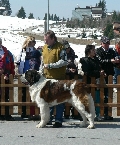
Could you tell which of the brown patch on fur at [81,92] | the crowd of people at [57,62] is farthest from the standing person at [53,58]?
the brown patch on fur at [81,92]

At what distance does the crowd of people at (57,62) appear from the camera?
292 inches

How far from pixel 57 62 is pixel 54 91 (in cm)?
54

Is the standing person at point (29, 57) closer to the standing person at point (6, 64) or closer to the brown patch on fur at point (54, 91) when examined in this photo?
the standing person at point (6, 64)

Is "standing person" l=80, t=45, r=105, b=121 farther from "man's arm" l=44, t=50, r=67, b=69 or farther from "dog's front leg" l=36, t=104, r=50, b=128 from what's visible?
"dog's front leg" l=36, t=104, r=50, b=128

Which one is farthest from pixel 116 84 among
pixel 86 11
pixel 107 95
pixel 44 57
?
pixel 86 11

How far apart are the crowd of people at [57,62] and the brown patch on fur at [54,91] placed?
28 cm

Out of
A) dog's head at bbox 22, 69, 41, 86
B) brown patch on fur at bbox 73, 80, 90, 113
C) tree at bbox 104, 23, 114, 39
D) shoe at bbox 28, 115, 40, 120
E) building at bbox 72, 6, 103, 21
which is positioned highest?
building at bbox 72, 6, 103, 21

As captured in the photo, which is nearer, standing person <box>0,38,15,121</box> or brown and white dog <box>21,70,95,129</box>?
brown and white dog <box>21,70,95,129</box>

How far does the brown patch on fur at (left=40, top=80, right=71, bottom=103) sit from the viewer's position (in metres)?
7.28

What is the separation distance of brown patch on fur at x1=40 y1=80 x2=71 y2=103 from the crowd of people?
277 mm

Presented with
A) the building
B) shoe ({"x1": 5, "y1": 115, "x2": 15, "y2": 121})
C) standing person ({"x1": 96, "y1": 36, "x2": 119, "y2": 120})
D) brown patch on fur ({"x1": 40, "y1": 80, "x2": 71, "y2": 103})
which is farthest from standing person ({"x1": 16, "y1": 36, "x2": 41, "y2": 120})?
the building

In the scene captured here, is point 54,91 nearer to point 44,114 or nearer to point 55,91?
point 55,91

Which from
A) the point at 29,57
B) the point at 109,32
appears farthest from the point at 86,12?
the point at 29,57

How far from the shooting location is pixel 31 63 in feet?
26.5
